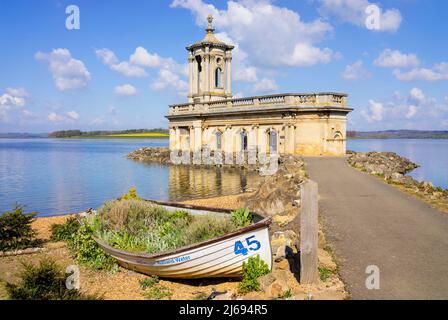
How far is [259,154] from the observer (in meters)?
40.6

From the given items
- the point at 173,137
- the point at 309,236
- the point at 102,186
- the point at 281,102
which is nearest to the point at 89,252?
the point at 309,236

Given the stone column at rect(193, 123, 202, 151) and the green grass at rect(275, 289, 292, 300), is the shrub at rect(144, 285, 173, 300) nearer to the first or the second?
the green grass at rect(275, 289, 292, 300)

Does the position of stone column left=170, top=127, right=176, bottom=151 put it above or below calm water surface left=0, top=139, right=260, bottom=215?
above

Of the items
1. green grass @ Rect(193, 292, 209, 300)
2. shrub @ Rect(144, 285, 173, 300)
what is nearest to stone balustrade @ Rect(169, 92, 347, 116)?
shrub @ Rect(144, 285, 173, 300)

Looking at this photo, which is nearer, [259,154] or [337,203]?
[337,203]

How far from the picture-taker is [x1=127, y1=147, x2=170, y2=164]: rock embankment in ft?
181

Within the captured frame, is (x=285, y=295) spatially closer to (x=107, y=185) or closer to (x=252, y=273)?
(x=252, y=273)

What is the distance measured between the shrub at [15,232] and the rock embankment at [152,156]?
126 feet

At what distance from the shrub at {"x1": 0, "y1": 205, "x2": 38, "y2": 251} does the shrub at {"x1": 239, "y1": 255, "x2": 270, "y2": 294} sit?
322 inches

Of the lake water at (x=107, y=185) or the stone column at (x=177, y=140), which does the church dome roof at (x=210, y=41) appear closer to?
the stone column at (x=177, y=140)

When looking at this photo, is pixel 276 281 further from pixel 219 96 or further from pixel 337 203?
pixel 219 96

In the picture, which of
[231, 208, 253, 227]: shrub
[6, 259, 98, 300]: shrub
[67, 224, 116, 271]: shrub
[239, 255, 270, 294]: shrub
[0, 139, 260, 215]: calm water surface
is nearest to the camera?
[6, 259, 98, 300]: shrub

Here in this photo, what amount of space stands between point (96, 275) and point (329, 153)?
86.4ft
